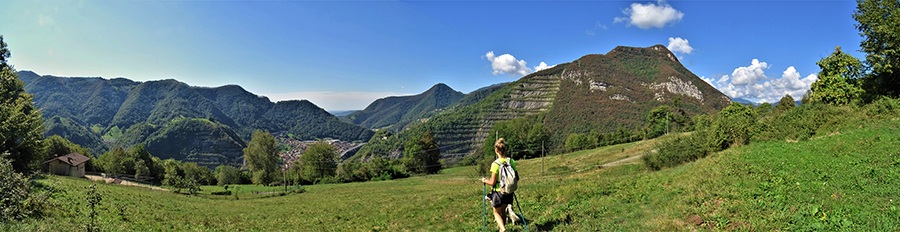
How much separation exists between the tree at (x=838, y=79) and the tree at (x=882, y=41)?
5540mm

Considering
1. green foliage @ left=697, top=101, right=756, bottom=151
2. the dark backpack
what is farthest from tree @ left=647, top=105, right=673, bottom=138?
the dark backpack

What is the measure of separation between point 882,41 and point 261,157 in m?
83.8

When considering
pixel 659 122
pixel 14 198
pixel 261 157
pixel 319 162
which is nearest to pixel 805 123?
pixel 14 198

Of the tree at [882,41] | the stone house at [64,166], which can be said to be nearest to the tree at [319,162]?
the stone house at [64,166]

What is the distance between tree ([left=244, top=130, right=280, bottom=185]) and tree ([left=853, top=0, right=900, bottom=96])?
81.0 metres

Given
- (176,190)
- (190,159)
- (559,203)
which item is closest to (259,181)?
(176,190)

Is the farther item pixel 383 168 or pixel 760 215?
pixel 383 168

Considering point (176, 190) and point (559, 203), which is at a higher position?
point (559, 203)

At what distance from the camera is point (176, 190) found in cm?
4350

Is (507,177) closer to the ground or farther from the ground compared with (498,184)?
farther from the ground

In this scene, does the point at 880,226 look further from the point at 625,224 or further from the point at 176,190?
the point at 176,190

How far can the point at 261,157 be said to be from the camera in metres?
68.2

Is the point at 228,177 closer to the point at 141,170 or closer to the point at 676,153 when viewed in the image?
the point at 141,170

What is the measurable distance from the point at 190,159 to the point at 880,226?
253 meters
